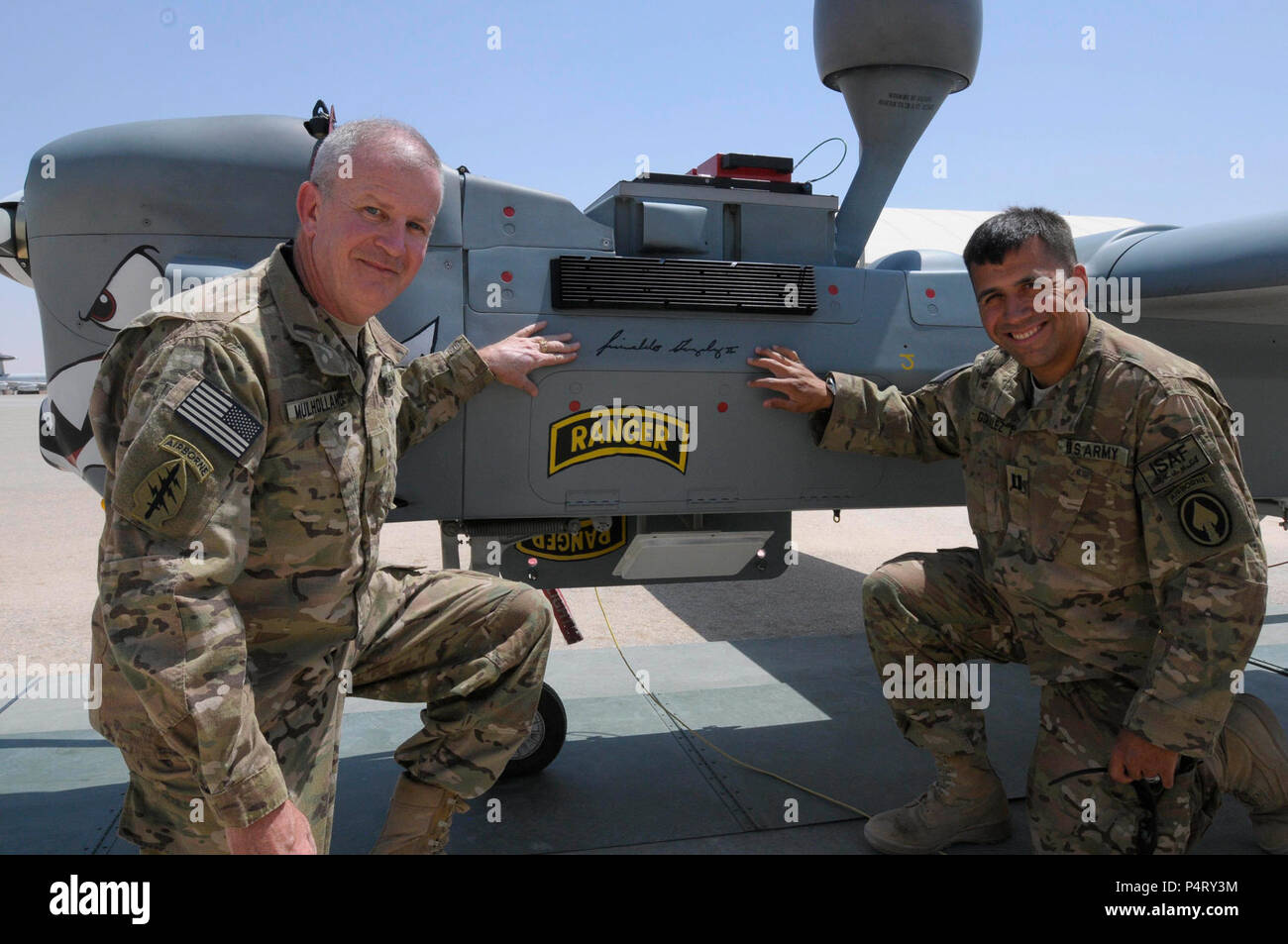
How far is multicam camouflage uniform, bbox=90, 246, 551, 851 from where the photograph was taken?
1746 mm

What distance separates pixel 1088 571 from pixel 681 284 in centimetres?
151

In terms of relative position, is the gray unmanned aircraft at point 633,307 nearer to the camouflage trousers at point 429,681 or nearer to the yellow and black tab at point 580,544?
the yellow and black tab at point 580,544

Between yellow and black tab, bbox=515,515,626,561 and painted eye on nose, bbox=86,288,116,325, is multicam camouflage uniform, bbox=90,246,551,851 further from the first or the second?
painted eye on nose, bbox=86,288,116,325

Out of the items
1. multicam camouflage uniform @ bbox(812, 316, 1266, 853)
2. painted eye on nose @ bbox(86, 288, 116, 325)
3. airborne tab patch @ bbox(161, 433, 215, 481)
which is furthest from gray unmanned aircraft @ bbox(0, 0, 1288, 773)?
airborne tab patch @ bbox(161, 433, 215, 481)

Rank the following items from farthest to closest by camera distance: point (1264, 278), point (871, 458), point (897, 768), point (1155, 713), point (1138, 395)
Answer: point (897, 768) → point (871, 458) → point (1264, 278) → point (1138, 395) → point (1155, 713)

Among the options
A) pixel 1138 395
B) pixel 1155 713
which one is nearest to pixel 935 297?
pixel 1138 395

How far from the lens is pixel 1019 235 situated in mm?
2777

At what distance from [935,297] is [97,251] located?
8.96 ft

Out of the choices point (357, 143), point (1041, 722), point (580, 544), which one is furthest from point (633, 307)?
point (1041, 722)

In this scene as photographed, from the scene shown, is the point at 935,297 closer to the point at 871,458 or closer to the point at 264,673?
the point at 871,458

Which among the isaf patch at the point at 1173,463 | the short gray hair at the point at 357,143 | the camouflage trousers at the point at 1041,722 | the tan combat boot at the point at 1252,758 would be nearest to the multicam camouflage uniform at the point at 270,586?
the short gray hair at the point at 357,143

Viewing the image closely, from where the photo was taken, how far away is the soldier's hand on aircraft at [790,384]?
3.11 metres

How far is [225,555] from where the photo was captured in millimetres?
1853

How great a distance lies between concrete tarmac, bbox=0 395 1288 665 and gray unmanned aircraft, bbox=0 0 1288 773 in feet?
1.54
